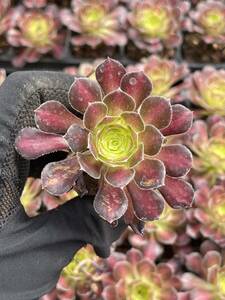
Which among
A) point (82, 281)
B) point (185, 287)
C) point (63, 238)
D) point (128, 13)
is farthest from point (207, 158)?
point (63, 238)

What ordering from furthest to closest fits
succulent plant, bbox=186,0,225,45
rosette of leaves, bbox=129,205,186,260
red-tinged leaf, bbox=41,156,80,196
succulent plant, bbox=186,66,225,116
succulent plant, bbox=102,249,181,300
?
1. succulent plant, bbox=186,0,225,45
2. succulent plant, bbox=186,66,225,116
3. rosette of leaves, bbox=129,205,186,260
4. succulent plant, bbox=102,249,181,300
5. red-tinged leaf, bbox=41,156,80,196

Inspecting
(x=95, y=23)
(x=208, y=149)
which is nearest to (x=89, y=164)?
(x=208, y=149)

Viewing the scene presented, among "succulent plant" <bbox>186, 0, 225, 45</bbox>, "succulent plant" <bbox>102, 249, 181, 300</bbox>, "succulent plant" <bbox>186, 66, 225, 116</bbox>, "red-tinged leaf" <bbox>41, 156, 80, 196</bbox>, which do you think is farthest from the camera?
"succulent plant" <bbox>186, 0, 225, 45</bbox>

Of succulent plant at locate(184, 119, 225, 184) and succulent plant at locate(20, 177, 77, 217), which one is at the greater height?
succulent plant at locate(184, 119, 225, 184)

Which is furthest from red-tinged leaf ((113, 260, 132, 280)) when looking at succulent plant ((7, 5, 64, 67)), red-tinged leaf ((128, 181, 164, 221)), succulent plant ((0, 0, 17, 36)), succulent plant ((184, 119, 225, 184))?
succulent plant ((0, 0, 17, 36))

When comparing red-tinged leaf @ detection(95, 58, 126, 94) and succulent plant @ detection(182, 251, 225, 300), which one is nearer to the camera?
red-tinged leaf @ detection(95, 58, 126, 94)

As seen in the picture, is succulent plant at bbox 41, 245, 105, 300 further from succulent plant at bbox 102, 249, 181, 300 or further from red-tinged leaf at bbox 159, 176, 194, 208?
red-tinged leaf at bbox 159, 176, 194, 208

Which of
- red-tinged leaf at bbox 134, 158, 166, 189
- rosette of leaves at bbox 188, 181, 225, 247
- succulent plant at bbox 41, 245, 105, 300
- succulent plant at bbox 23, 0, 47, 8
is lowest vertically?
succulent plant at bbox 41, 245, 105, 300

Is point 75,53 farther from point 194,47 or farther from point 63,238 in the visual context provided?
point 63,238

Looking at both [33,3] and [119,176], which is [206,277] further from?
[33,3]
